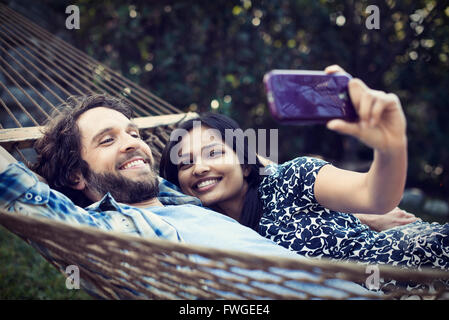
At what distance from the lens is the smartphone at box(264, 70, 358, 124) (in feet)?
2.51

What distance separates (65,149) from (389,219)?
1144mm

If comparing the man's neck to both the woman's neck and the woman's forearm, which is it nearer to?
the woman's neck

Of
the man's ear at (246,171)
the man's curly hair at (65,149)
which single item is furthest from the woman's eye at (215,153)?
the man's curly hair at (65,149)

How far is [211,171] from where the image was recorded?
4.36 ft

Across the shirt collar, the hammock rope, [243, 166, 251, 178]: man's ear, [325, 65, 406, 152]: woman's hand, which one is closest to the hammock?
the hammock rope

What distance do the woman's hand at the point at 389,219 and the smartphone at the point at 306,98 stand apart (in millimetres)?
770

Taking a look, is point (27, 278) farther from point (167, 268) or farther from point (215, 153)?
point (167, 268)

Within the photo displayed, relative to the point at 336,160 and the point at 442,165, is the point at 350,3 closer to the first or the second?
the point at 336,160

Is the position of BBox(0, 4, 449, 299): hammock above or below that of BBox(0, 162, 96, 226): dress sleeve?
below

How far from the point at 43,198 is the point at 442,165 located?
378 centimetres

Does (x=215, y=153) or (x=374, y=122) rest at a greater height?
(x=374, y=122)

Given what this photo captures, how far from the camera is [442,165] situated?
3.81 metres

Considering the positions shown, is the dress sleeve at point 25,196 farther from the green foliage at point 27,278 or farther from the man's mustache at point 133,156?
the green foliage at point 27,278

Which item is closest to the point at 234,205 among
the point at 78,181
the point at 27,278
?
the point at 78,181
